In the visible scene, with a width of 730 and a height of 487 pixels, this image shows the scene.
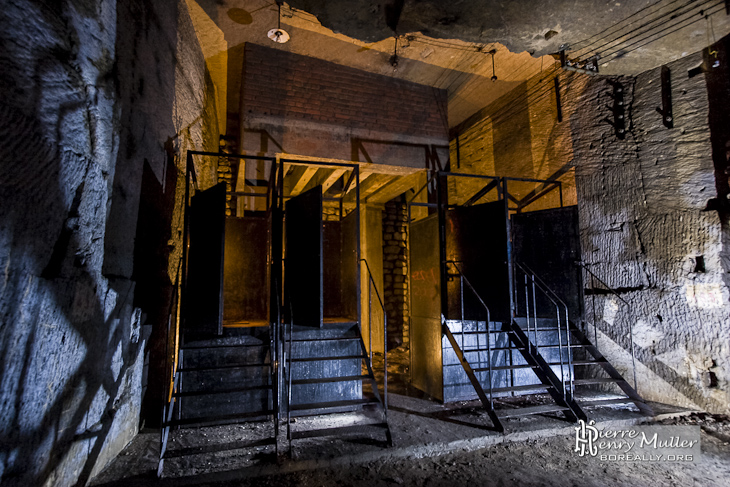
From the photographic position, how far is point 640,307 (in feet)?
18.1

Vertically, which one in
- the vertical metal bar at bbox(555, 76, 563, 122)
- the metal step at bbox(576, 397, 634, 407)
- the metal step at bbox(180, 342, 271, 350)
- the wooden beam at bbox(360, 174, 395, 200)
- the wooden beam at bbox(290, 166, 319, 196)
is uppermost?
the vertical metal bar at bbox(555, 76, 563, 122)

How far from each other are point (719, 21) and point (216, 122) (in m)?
8.21

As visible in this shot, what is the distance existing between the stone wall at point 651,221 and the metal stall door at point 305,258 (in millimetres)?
4259

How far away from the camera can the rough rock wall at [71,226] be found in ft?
7.56

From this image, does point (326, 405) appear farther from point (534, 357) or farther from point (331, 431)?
point (534, 357)

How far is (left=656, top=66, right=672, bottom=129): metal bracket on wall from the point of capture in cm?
536

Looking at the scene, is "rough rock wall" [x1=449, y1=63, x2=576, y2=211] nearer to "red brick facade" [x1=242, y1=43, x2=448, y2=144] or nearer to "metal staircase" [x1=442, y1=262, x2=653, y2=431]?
"red brick facade" [x1=242, y1=43, x2=448, y2=144]

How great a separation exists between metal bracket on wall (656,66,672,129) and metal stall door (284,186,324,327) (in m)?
5.03

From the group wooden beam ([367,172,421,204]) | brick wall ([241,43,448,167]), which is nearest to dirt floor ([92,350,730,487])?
brick wall ([241,43,448,167])

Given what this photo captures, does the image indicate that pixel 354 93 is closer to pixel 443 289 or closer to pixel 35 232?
pixel 443 289

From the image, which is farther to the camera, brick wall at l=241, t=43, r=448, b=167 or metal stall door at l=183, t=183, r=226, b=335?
brick wall at l=241, t=43, r=448, b=167

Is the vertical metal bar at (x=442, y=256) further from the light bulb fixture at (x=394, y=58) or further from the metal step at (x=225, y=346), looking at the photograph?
the metal step at (x=225, y=346)

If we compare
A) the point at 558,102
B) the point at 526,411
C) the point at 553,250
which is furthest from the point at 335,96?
the point at 526,411

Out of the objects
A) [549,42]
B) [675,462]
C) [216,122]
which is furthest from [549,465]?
[216,122]
